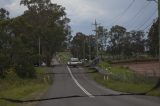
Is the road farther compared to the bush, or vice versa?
the bush

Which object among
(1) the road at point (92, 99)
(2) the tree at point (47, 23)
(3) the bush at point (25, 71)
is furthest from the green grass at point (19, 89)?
(2) the tree at point (47, 23)

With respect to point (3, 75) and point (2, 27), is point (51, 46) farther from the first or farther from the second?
point (3, 75)

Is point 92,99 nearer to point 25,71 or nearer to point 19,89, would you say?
point 19,89

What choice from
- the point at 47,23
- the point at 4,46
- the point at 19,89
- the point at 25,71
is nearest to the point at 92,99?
the point at 19,89

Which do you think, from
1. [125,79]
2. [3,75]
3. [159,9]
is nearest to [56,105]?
[159,9]

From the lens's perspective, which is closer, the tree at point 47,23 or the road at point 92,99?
the road at point 92,99

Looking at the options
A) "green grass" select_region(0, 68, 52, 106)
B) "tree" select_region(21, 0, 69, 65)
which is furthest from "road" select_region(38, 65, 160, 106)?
"tree" select_region(21, 0, 69, 65)

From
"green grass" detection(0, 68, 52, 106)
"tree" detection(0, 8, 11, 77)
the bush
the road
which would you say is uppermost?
"tree" detection(0, 8, 11, 77)

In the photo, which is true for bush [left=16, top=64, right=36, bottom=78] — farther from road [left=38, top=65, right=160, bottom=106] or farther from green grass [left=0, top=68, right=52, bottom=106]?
road [left=38, top=65, right=160, bottom=106]

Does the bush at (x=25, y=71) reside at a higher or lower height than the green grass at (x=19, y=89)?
higher

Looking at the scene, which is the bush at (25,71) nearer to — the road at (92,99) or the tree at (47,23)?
the road at (92,99)

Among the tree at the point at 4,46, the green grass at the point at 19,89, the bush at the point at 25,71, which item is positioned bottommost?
the green grass at the point at 19,89

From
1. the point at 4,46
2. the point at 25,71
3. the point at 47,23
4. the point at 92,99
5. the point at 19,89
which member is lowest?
the point at 19,89

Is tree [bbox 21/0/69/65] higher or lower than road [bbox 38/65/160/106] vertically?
higher
